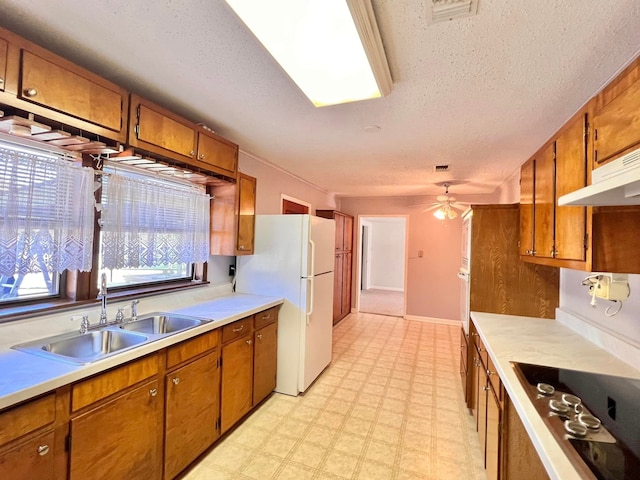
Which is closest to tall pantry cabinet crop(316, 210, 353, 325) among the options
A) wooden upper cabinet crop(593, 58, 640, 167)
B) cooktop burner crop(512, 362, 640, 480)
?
cooktop burner crop(512, 362, 640, 480)

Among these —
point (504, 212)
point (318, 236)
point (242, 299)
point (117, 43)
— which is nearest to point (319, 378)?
point (242, 299)

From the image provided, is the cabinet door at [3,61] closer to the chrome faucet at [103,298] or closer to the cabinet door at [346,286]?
the chrome faucet at [103,298]

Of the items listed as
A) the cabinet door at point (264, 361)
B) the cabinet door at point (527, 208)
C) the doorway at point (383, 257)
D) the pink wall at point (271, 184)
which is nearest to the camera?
the cabinet door at point (527, 208)

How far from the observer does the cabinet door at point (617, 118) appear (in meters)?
1.08

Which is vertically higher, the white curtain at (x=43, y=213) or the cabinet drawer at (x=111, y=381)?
the white curtain at (x=43, y=213)

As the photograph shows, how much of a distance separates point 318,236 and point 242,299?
3.07 feet

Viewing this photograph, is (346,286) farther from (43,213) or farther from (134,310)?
(43,213)

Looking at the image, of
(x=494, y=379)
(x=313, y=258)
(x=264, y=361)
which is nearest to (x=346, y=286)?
(x=313, y=258)

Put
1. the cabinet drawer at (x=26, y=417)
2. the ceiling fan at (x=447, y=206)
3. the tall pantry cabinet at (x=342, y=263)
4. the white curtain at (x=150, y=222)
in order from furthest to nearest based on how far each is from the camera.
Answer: the tall pantry cabinet at (x=342, y=263) → the ceiling fan at (x=447, y=206) → the white curtain at (x=150, y=222) → the cabinet drawer at (x=26, y=417)

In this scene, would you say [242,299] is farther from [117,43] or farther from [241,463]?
[117,43]

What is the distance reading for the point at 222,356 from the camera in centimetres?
211

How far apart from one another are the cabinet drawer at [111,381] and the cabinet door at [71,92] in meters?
1.23

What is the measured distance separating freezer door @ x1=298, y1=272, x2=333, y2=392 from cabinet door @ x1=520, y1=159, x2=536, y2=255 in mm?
1727

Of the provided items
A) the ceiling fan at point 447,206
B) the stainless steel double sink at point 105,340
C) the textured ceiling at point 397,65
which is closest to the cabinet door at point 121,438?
the stainless steel double sink at point 105,340
